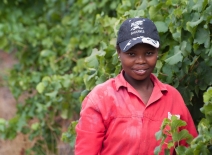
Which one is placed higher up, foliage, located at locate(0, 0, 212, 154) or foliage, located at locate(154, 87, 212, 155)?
foliage, located at locate(0, 0, 212, 154)

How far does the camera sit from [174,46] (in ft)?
12.8

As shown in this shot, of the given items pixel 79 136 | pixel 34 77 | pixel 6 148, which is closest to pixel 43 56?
pixel 34 77

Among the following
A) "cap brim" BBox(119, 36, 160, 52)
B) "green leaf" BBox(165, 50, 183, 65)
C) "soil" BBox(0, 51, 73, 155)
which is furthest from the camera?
"soil" BBox(0, 51, 73, 155)

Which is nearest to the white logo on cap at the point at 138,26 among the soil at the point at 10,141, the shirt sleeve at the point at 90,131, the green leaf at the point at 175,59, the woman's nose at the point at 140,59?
the woman's nose at the point at 140,59

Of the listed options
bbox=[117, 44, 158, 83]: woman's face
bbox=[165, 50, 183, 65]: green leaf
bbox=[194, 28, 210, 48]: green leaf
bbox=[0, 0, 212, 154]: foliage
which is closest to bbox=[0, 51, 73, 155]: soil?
bbox=[0, 0, 212, 154]: foliage

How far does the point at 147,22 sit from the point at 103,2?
2700 mm

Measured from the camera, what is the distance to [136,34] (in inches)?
125

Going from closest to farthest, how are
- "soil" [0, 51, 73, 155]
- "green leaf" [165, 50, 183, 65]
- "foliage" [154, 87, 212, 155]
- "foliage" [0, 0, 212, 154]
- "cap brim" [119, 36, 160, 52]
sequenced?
"foliage" [154, 87, 212, 155], "cap brim" [119, 36, 160, 52], "green leaf" [165, 50, 183, 65], "foliage" [0, 0, 212, 154], "soil" [0, 51, 73, 155]

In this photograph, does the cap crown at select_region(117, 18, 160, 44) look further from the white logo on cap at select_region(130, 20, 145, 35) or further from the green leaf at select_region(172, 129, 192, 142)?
the green leaf at select_region(172, 129, 192, 142)

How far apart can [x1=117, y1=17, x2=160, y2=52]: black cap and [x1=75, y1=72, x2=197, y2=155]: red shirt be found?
22cm

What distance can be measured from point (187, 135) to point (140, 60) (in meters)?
0.45

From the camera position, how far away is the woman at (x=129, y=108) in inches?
125

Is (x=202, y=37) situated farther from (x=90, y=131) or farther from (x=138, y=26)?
(x=90, y=131)

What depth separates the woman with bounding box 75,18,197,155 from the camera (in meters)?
3.18
